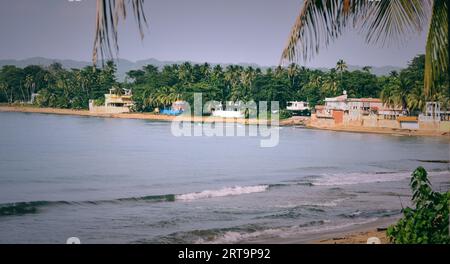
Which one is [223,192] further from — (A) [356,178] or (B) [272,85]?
(A) [356,178]

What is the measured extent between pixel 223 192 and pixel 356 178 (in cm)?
223

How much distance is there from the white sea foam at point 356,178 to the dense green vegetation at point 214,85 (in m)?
1.11

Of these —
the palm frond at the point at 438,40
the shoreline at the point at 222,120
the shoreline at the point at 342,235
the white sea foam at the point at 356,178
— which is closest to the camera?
the palm frond at the point at 438,40

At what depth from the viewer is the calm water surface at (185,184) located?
6.62m

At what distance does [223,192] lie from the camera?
9.26 meters

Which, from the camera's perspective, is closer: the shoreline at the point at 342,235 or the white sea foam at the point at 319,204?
the shoreline at the point at 342,235

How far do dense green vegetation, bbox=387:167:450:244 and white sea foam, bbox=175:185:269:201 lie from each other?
538cm

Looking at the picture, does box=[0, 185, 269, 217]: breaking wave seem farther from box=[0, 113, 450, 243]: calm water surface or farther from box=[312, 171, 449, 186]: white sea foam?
box=[312, 171, 449, 186]: white sea foam

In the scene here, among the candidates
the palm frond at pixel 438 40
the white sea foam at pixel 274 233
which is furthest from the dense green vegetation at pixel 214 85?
the palm frond at pixel 438 40

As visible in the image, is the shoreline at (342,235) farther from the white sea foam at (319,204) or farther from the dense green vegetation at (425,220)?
the dense green vegetation at (425,220)

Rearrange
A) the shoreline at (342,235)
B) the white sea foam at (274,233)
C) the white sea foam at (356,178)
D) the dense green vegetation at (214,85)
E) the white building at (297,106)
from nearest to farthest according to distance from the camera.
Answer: the shoreline at (342,235), the white sea foam at (274,233), the dense green vegetation at (214,85), the white sea foam at (356,178), the white building at (297,106)
